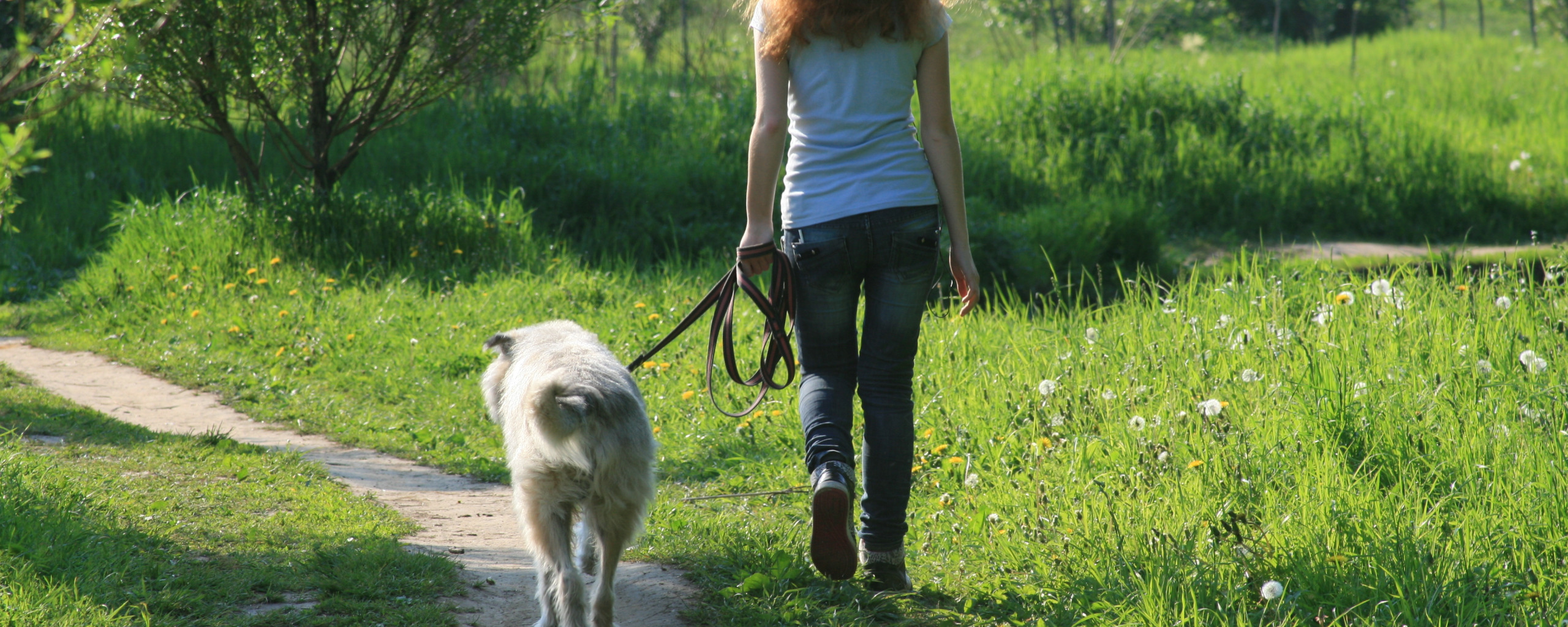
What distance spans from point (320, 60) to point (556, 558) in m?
6.62

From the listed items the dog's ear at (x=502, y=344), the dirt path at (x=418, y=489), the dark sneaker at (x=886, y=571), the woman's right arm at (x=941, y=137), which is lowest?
the dirt path at (x=418, y=489)

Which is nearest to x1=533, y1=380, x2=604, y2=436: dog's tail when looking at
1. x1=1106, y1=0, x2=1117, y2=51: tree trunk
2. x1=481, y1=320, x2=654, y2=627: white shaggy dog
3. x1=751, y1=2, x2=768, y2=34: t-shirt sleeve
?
x1=481, y1=320, x2=654, y2=627: white shaggy dog

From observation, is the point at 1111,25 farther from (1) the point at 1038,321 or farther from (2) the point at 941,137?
(2) the point at 941,137

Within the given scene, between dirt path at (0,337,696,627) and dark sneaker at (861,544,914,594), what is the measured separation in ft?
1.97

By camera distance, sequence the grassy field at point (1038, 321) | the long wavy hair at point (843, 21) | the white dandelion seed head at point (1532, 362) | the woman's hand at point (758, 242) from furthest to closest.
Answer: the white dandelion seed head at point (1532, 362)
the grassy field at point (1038, 321)
the woman's hand at point (758, 242)
the long wavy hair at point (843, 21)

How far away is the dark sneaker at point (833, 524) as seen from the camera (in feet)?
10.8

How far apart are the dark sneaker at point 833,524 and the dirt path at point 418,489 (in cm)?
58

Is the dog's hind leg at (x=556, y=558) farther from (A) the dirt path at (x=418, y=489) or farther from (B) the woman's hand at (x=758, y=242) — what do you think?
(B) the woman's hand at (x=758, y=242)

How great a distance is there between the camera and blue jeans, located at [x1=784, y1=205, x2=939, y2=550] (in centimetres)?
330

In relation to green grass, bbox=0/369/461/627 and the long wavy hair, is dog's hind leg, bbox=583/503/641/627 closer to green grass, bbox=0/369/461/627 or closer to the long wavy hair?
green grass, bbox=0/369/461/627

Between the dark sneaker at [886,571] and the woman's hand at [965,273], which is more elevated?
the woman's hand at [965,273]

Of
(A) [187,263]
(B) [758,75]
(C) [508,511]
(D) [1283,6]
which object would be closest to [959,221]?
(B) [758,75]

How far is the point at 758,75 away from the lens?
3.35m

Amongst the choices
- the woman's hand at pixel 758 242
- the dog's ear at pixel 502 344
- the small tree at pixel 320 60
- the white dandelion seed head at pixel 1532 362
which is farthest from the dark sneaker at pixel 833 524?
the small tree at pixel 320 60
